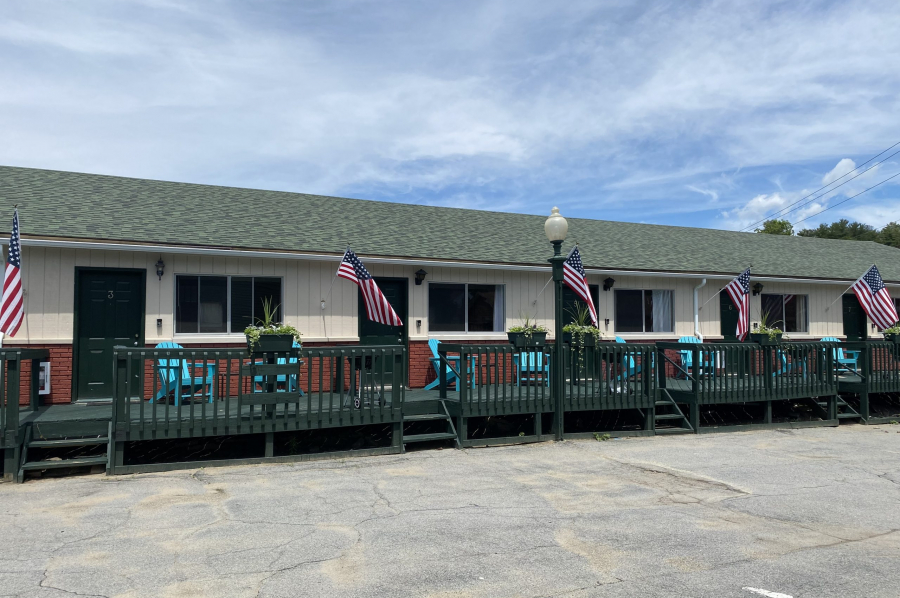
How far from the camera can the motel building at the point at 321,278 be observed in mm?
9758

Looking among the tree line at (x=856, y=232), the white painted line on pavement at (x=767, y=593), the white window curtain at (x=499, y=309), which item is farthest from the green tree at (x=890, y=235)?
the white painted line on pavement at (x=767, y=593)

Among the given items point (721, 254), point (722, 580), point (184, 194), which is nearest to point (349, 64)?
point (184, 194)

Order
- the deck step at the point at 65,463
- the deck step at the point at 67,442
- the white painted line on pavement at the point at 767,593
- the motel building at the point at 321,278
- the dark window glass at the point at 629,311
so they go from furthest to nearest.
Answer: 1. the dark window glass at the point at 629,311
2. the motel building at the point at 321,278
3. the deck step at the point at 67,442
4. the deck step at the point at 65,463
5. the white painted line on pavement at the point at 767,593

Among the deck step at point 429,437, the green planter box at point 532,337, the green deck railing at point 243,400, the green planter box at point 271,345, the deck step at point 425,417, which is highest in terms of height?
the green planter box at point 532,337

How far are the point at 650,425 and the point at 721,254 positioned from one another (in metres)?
7.42

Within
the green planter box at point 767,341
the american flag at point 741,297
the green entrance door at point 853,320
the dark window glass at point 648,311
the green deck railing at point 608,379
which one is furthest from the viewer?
the green entrance door at point 853,320

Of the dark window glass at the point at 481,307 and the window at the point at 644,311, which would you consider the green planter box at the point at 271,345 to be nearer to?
the dark window glass at the point at 481,307

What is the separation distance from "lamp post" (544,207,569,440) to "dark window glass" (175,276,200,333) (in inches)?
220

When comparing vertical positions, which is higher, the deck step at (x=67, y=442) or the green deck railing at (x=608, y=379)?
the green deck railing at (x=608, y=379)

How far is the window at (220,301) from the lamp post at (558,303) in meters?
4.57

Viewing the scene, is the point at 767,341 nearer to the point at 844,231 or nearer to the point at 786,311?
the point at 786,311

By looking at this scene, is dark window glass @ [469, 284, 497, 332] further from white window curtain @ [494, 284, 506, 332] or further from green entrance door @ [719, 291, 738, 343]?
green entrance door @ [719, 291, 738, 343]

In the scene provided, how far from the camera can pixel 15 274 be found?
8047mm

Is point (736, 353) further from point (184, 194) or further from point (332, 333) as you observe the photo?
point (184, 194)
